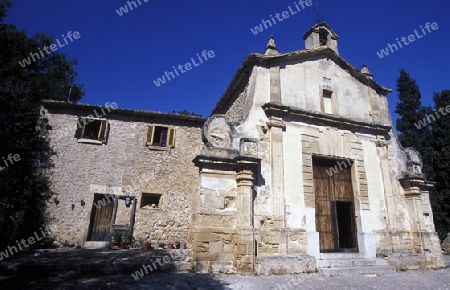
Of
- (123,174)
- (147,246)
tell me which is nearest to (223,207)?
(147,246)

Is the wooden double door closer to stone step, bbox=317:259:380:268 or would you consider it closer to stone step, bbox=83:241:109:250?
stone step, bbox=317:259:380:268

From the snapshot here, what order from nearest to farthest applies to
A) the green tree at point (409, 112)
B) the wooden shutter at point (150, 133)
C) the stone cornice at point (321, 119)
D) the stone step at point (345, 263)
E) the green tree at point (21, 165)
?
the stone step at point (345, 263) → the stone cornice at point (321, 119) → the green tree at point (21, 165) → the wooden shutter at point (150, 133) → the green tree at point (409, 112)

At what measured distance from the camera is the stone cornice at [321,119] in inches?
314

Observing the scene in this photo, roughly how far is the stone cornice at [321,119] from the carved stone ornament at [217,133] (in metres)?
1.46

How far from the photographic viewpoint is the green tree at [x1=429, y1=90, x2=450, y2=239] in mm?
16750

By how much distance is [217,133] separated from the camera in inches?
285

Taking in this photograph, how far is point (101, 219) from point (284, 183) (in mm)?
8955

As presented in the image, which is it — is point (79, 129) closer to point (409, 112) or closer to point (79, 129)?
point (79, 129)

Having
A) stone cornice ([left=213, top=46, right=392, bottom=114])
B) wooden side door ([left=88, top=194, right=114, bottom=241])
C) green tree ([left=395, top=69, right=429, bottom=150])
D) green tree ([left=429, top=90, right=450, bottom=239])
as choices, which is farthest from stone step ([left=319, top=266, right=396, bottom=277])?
green tree ([left=395, top=69, right=429, bottom=150])

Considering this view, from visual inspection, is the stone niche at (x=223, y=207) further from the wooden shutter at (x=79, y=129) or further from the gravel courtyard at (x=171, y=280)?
the wooden shutter at (x=79, y=129)

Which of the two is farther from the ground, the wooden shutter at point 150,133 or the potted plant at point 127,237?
the wooden shutter at point 150,133

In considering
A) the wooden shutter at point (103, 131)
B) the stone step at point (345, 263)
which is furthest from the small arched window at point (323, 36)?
the wooden shutter at point (103, 131)

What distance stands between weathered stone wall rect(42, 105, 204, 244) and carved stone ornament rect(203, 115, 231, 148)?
6.87 meters

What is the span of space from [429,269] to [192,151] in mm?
10293
